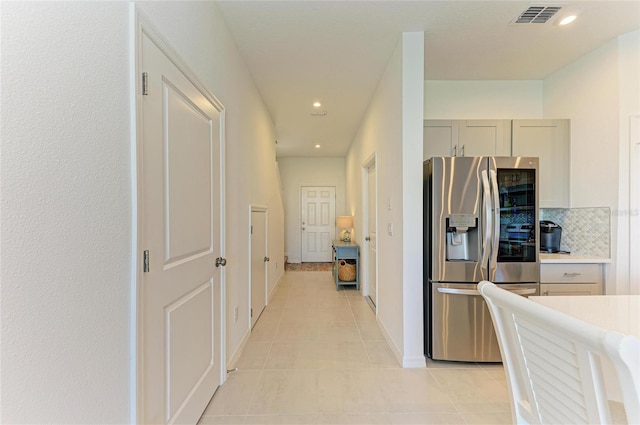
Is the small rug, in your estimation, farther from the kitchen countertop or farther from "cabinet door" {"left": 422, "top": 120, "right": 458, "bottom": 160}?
the kitchen countertop

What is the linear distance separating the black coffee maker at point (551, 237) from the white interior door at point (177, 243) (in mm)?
3052

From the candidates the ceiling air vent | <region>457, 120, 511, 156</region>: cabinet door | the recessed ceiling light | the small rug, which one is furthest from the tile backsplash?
the small rug

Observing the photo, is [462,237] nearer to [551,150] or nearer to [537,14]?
[551,150]

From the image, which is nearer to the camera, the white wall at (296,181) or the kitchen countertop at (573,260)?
the kitchen countertop at (573,260)

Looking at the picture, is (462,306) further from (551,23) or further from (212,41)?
(212,41)

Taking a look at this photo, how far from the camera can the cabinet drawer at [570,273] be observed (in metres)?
2.34

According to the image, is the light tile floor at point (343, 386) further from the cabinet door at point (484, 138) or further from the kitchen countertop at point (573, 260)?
the cabinet door at point (484, 138)

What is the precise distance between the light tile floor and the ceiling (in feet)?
8.71

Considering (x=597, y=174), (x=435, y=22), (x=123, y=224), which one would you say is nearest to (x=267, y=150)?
(x=435, y=22)

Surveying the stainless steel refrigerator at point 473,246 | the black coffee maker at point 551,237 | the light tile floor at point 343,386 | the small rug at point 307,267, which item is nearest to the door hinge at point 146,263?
the light tile floor at point 343,386

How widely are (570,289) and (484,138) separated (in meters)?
1.50

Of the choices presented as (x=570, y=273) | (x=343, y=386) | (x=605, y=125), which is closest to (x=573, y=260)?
(x=570, y=273)

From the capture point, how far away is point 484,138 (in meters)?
2.73

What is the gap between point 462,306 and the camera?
2.25m
